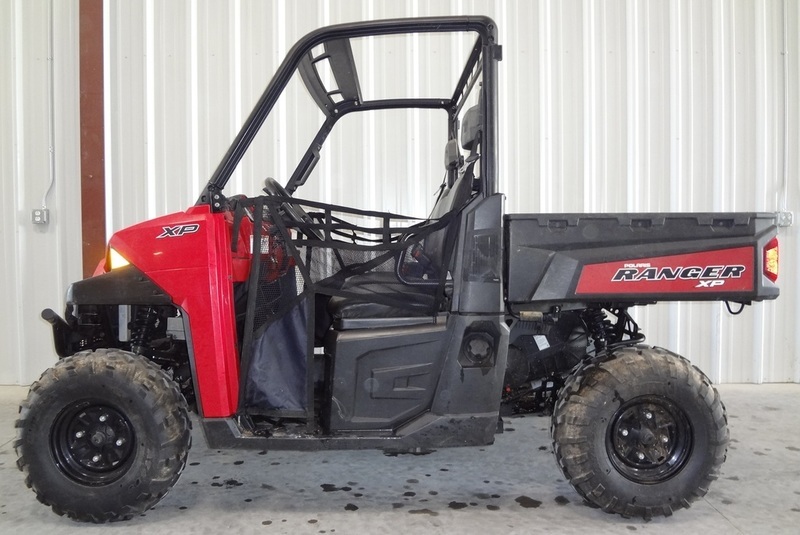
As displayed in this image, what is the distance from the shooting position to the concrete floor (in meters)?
2.54

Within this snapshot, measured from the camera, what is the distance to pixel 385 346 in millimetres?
2596

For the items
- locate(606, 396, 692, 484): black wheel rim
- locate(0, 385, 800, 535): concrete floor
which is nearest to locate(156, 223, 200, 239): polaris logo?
locate(0, 385, 800, 535): concrete floor

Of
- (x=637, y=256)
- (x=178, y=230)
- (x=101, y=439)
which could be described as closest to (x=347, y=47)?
(x=178, y=230)

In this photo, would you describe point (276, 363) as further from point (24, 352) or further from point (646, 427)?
point (24, 352)

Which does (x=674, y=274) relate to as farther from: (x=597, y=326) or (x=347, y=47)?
(x=347, y=47)

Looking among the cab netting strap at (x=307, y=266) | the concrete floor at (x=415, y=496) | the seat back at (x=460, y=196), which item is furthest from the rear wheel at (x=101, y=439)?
the seat back at (x=460, y=196)

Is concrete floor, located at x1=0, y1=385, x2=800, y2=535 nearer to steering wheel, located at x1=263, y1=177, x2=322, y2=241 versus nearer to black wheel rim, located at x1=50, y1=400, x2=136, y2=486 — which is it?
black wheel rim, located at x1=50, y1=400, x2=136, y2=486

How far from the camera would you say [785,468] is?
322 centimetres

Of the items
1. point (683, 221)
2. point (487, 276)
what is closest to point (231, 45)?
point (487, 276)

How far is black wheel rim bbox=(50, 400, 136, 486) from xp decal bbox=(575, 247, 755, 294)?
2.18 meters

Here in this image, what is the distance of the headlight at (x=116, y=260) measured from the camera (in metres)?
2.64

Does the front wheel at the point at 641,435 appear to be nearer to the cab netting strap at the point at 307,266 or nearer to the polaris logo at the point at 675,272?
the polaris logo at the point at 675,272

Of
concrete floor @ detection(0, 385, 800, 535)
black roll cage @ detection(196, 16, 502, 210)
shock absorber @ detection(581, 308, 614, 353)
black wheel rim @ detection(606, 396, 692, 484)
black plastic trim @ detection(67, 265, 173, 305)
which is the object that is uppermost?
black roll cage @ detection(196, 16, 502, 210)

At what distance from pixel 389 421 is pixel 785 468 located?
7.70 ft
